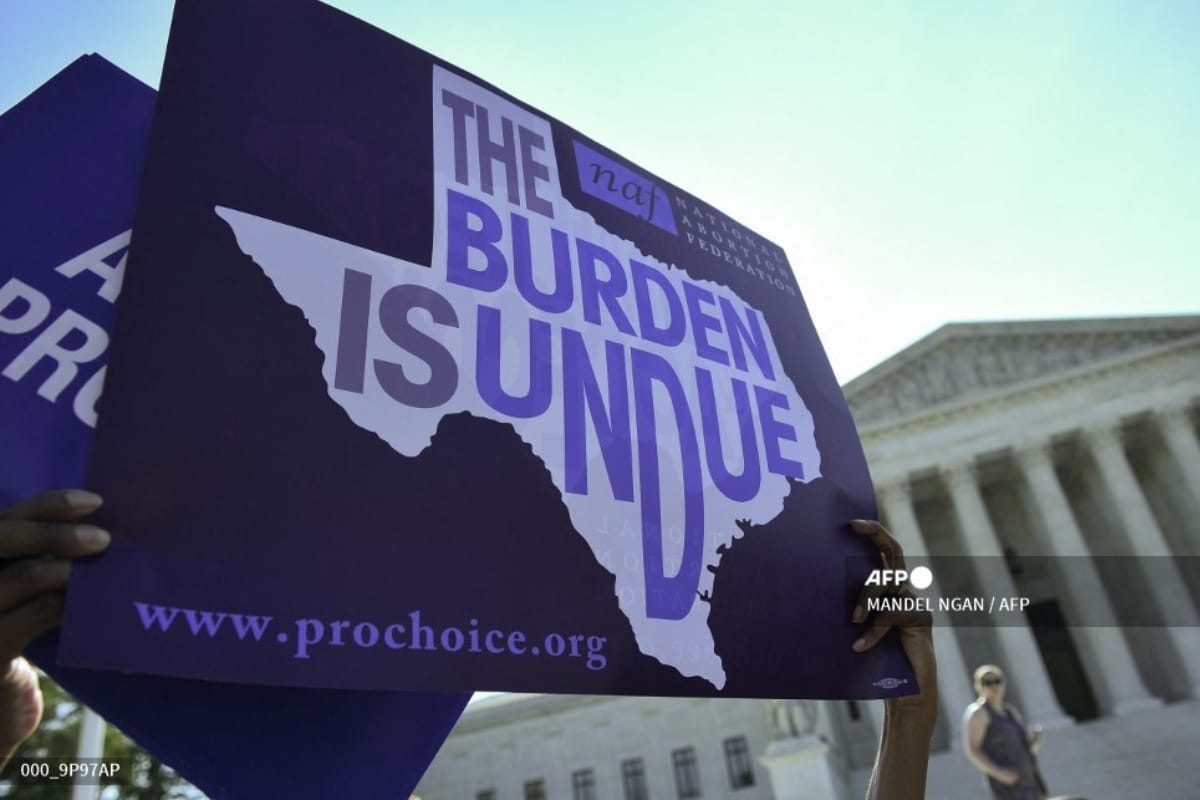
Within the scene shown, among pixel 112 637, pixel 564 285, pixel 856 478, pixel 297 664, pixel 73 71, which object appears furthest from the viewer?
pixel 856 478

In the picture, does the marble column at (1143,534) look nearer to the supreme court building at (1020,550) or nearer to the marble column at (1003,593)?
the supreme court building at (1020,550)

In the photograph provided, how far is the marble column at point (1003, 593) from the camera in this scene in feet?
105

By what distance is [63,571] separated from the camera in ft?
4.94

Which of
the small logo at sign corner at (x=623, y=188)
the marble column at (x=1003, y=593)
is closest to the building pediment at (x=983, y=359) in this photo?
the marble column at (x=1003, y=593)

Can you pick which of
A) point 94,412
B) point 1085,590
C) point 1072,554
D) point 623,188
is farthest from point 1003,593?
point 94,412

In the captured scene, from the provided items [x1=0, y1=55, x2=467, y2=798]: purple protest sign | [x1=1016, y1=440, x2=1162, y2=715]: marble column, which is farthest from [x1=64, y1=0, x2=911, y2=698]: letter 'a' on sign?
[x1=1016, y1=440, x2=1162, y2=715]: marble column

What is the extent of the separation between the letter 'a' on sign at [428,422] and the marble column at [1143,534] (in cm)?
3681

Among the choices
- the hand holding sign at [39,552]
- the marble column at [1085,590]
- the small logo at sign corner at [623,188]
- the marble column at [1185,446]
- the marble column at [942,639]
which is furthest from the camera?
the marble column at [1185,446]

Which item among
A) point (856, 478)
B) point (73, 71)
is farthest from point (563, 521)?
point (73, 71)

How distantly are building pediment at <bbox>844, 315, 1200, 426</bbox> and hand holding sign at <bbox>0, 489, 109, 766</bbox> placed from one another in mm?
36725

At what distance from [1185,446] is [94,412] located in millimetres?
40684

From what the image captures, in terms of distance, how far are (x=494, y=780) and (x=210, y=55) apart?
45.0 metres

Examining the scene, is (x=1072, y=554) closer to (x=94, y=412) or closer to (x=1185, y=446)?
(x=1185, y=446)

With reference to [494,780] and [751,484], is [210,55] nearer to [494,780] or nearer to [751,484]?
[751,484]
